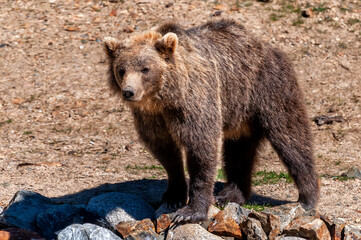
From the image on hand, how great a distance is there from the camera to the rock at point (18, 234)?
5965mm

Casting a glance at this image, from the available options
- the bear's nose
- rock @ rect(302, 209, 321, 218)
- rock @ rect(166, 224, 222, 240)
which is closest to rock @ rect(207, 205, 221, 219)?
rock @ rect(166, 224, 222, 240)

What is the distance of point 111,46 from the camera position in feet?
19.1

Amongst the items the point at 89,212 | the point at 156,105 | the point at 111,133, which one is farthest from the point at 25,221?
the point at 111,133

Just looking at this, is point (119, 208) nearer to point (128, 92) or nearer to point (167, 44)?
point (128, 92)

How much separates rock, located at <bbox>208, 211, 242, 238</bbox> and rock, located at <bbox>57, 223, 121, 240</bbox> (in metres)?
1.07

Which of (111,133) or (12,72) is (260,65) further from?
(12,72)

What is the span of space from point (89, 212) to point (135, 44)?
2.09 m

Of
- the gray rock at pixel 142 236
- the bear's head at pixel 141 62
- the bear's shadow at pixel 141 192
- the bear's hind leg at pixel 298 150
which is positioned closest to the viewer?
the bear's head at pixel 141 62

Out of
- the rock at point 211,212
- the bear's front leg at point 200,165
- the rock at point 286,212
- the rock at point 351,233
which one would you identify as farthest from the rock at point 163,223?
the rock at point 351,233

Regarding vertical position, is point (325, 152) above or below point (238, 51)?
below

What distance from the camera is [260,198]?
780 centimetres

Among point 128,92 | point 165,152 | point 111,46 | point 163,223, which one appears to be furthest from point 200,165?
point 111,46

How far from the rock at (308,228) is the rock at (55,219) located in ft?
8.00

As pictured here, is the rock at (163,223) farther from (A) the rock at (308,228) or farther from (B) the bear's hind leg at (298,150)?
(B) the bear's hind leg at (298,150)
